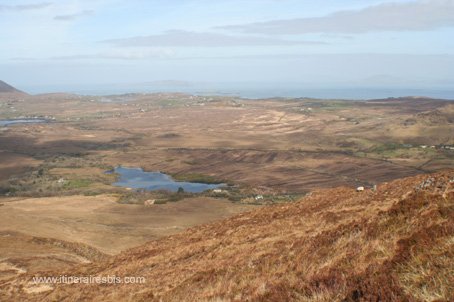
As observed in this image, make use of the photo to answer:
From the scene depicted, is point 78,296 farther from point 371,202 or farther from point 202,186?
point 202,186

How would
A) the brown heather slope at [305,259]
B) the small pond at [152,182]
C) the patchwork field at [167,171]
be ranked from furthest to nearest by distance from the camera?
the small pond at [152,182] < the patchwork field at [167,171] < the brown heather slope at [305,259]

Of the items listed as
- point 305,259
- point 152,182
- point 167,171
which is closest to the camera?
point 305,259

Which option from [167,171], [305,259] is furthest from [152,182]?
[305,259]

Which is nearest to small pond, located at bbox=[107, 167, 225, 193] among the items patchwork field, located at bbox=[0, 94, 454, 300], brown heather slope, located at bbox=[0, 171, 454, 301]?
patchwork field, located at bbox=[0, 94, 454, 300]

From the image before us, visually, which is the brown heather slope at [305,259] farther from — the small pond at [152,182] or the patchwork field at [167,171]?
the small pond at [152,182]

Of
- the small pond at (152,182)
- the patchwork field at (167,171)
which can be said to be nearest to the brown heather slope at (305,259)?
the patchwork field at (167,171)

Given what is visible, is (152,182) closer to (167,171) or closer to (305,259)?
(167,171)

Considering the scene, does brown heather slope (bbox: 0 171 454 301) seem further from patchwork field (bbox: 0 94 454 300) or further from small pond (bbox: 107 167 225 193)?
small pond (bbox: 107 167 225 193)
